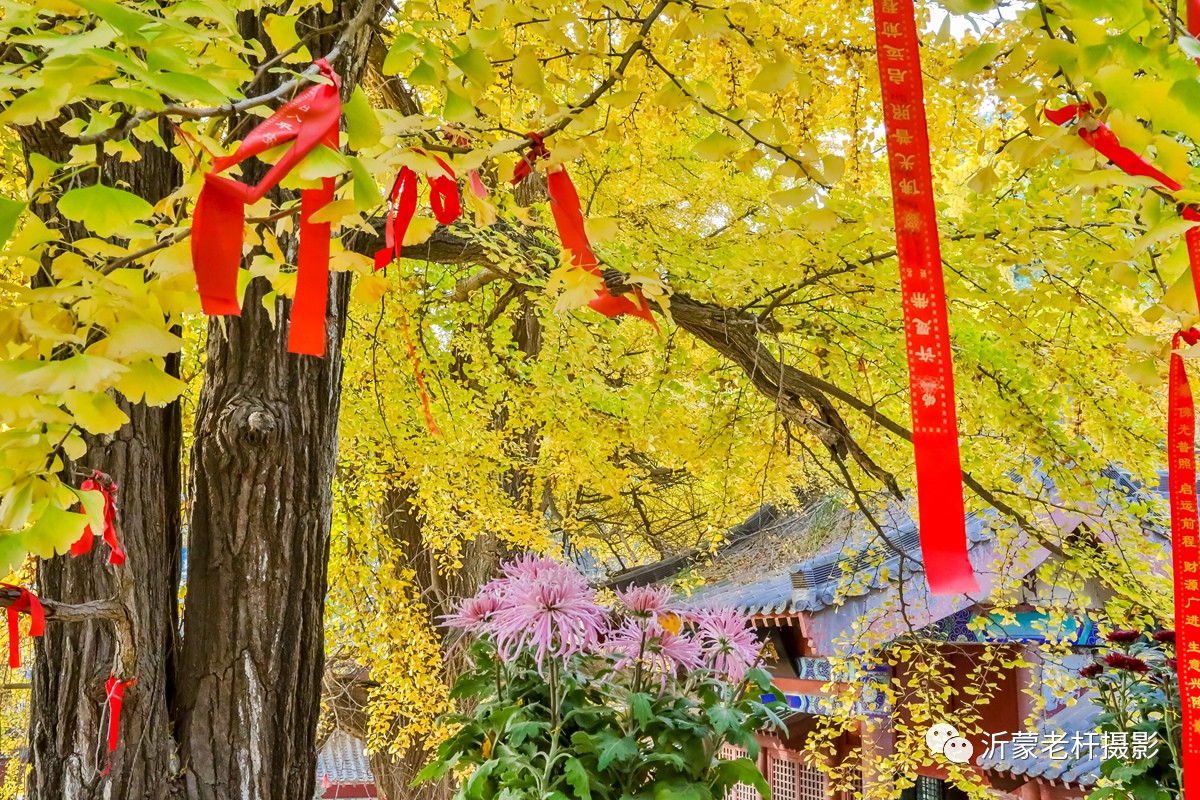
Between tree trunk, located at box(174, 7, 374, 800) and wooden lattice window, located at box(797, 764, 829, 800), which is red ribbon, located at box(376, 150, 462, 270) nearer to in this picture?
tree trunk, located at box(174, 7, 374, 800)

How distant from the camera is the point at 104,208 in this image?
891 millimetres

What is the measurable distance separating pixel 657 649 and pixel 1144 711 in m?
1.41

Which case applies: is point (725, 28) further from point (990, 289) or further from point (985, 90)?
point (985, 90)

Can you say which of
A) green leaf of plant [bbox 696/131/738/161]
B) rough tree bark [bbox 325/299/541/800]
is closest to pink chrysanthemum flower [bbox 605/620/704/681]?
green leaf of plant [bbox 696/131/738/161]

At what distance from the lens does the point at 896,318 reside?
106 inches

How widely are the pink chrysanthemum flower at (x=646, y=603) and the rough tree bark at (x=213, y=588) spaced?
0.74 meters

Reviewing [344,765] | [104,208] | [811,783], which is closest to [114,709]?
[104,208]

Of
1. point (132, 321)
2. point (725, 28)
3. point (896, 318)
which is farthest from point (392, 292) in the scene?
point (132, 321)

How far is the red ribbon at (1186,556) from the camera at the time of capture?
1300 mm

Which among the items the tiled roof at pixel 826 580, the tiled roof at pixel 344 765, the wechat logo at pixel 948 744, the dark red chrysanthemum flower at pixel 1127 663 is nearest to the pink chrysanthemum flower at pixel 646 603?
the dark red chrysanthemum flower at pixel 1127 663

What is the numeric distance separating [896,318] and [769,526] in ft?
15.7

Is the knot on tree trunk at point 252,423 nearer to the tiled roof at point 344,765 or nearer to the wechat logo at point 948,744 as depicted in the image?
the wechat logo at point 948,744

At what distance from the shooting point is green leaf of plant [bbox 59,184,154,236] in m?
0.88

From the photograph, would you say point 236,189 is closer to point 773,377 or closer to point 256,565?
point 256,565
